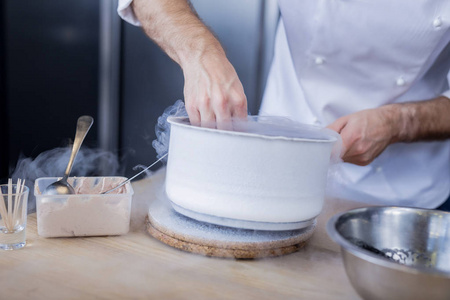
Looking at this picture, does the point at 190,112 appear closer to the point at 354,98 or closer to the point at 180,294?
the point at 180,294

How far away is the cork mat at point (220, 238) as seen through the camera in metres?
0.79

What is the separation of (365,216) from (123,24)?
7.63ft

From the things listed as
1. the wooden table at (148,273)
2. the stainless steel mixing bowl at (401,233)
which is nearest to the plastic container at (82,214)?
the wooden table at (148,273)

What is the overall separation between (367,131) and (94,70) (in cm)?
197

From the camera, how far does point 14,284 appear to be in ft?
2.13

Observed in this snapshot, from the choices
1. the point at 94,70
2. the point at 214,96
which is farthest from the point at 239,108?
the point at 94,70

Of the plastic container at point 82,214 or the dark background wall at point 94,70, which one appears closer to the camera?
the plastic container at point 82,214

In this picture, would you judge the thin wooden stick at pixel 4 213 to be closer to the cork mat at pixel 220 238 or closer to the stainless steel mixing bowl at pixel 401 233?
the cork mat at pixel 220 238

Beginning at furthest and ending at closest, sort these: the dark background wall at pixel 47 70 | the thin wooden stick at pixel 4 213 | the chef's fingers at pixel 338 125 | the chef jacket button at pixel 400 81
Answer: the dark background wall at pixel 47 70 < the chef jacket button at pixel 400 81 < the chef's fingers at pixel 338 125 < the thin wooden stick at pixel 4 213

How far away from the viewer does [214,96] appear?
0.87 metres

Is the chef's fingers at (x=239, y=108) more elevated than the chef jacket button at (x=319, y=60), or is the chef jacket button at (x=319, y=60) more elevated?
the chef jacket button at (x=319, y=60)

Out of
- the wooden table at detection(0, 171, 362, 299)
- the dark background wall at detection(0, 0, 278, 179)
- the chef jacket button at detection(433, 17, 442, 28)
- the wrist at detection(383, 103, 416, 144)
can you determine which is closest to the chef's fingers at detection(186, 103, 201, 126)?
the wooden table at detection(0, 171, 362, 299)

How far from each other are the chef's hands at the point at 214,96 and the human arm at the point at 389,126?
347 mm

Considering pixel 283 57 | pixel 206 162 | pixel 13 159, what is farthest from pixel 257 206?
pixel 13 159
